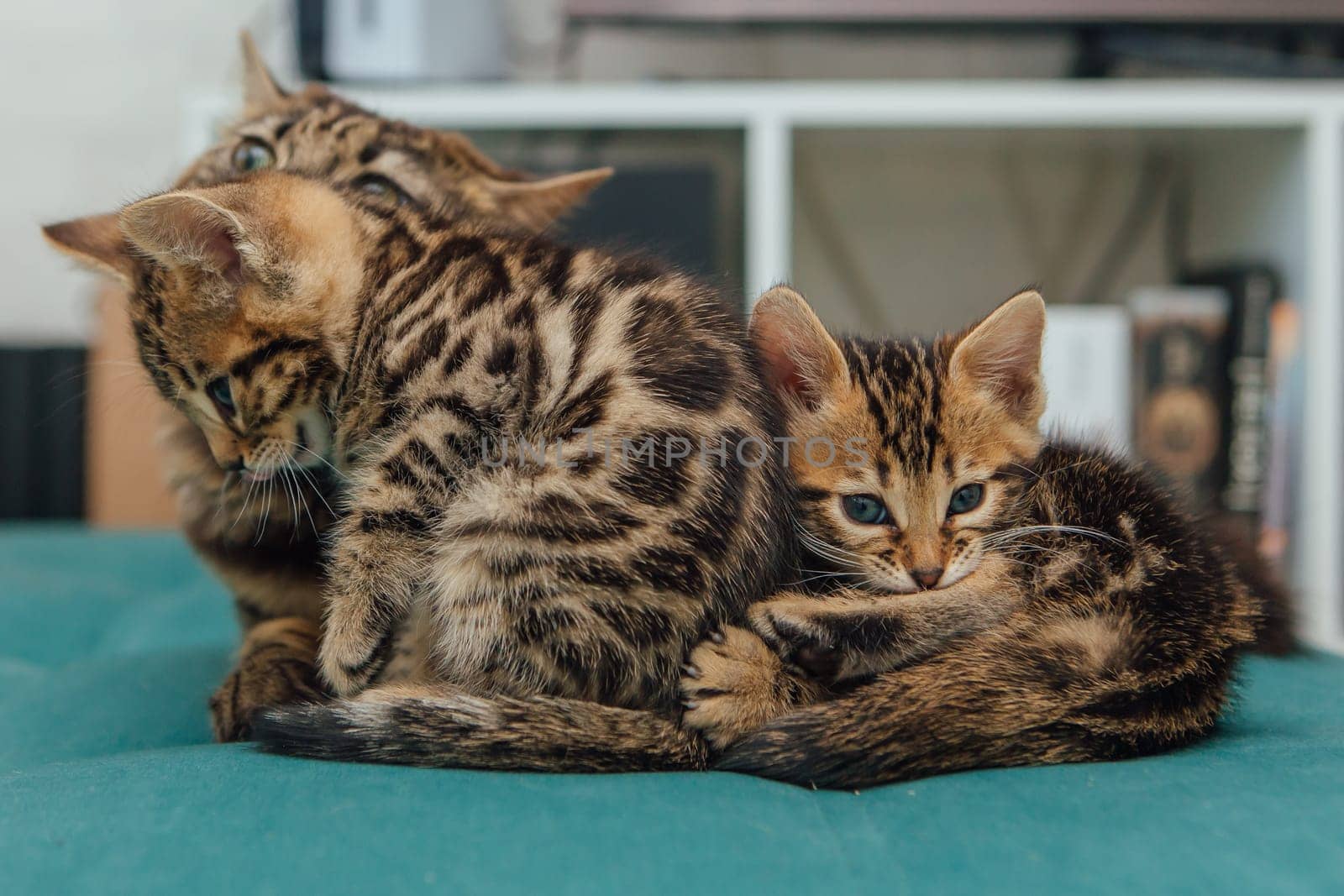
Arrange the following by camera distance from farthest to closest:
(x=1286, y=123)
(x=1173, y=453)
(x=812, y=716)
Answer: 1. (x=1173, y=453)
2. (x=1286, y=123)
3. (x=812, y=716)

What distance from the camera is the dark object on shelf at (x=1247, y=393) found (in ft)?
6.55

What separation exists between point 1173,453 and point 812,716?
1.58 metres

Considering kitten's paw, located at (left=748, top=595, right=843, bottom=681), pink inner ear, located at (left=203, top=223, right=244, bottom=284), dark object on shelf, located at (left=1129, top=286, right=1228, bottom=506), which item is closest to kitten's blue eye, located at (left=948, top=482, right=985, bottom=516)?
kitten's paw, located at (left=748, top=595, right=843, bottom=681)

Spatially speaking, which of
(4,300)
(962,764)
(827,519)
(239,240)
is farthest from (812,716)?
(4,300)

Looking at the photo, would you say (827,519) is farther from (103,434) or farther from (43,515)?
(43,515)

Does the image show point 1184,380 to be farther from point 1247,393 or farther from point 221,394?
point 221,394

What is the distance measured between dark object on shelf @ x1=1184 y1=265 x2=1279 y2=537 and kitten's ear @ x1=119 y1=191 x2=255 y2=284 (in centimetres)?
→ 183

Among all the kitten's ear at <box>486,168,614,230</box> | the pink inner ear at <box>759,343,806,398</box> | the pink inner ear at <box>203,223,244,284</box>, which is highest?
the kitten's ear at <box>486,168,614,230</box>

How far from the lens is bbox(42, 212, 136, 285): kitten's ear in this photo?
1.11 m

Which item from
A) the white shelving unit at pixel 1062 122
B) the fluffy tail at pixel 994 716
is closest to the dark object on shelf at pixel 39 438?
the white shelving unit at pixel 1062 122

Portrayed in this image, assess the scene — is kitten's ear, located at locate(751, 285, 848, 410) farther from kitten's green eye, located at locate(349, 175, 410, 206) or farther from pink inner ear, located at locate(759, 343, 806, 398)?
kitten's green eye, located at locate(349, 175, 410, 206)

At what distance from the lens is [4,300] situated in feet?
9.58

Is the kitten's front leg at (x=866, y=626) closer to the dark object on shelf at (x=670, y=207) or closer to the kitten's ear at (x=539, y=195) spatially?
the kitten's ear at (x=539, y=195)


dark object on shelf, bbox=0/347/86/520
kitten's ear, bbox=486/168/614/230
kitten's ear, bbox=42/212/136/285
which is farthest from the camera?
dark object on shelf, bbox=0/347/86/520
